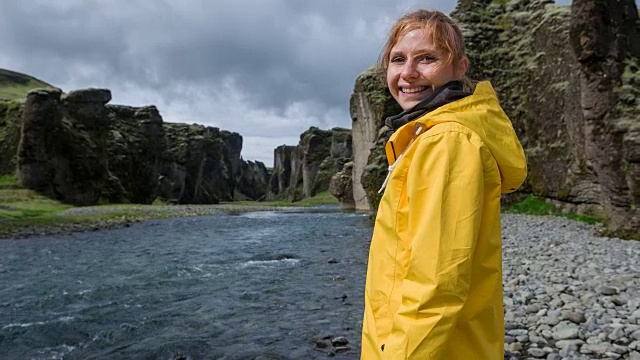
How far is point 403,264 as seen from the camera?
2.05m

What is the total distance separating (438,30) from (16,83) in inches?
7198

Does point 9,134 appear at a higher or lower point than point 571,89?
higher

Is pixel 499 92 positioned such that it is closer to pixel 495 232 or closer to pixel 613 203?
pixel 613 203

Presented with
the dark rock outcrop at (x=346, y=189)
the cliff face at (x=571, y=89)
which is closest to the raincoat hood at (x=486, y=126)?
the cliff face at (x=571, y=89)

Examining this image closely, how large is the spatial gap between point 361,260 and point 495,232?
48.8 ft

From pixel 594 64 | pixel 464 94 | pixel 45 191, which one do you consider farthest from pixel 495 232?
pixel 45 191

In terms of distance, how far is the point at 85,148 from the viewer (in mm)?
70312

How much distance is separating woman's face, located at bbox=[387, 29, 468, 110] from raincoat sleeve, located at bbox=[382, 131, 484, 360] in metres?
0.52

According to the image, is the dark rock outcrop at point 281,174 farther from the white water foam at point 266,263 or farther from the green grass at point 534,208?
the white water foam at point 266,263

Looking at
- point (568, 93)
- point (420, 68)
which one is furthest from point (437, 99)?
point (568, 93)

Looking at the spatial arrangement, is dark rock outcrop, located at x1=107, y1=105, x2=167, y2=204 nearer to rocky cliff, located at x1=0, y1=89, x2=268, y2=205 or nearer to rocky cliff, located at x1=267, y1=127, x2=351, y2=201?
rocky cliff, located at x1=0, y1=89, x2=268, y2=205

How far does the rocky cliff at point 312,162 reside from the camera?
121m

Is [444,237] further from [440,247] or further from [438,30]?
[438,30]

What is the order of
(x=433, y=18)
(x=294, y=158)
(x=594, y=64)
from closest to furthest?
1. (x=433, y=18)
2. (x=594, y=64)
3. (x=294, y=158)
